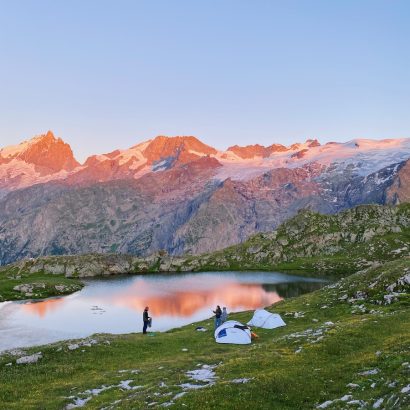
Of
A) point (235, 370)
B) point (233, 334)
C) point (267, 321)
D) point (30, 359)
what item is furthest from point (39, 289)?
point (235, 370)

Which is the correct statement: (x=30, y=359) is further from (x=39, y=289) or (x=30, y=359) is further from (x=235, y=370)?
(x=39, y=289)

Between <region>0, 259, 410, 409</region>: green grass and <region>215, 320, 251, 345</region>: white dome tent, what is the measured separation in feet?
3.93

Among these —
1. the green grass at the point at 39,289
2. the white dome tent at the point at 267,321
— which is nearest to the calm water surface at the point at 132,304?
the green grass at the point at 39,289

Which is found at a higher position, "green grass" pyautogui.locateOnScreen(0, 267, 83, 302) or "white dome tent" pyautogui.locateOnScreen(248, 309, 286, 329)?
"white dome tent" pyautogui.locateOnScreen(248, 309, 286, 329)

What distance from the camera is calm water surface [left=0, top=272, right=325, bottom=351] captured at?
77.1m

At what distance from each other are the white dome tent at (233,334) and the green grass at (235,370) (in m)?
1.20

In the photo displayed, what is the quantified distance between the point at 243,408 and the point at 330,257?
7214 inches

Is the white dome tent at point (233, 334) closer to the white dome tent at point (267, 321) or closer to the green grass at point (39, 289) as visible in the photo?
the white dome tent at point (267, 321)

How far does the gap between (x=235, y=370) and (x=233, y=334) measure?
768 inches

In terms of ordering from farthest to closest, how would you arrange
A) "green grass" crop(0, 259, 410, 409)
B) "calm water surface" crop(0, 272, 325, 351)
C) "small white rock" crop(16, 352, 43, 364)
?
"calm water surface" crop(0, 272, 325, 351) < "small white rock" crop(16, 352, 43, 364) < "green grass" crop(0, 259, 410, 409)

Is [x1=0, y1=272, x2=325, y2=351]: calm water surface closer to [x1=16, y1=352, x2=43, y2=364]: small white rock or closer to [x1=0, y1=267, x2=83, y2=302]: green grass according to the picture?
[x1=0, y1=267, x2=83, y2=302]: green grass

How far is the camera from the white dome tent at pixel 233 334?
4919 cm

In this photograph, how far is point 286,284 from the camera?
459ft

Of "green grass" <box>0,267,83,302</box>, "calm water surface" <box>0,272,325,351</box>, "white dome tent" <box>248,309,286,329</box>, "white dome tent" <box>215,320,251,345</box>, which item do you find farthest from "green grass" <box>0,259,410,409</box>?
"green grass" <box>0,267,83,302</box>
